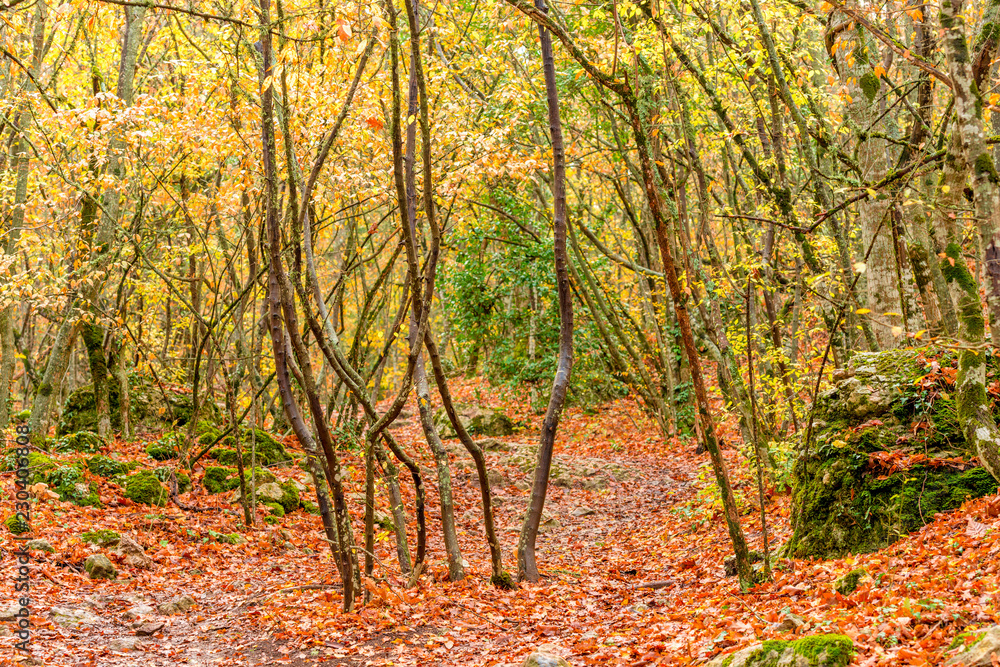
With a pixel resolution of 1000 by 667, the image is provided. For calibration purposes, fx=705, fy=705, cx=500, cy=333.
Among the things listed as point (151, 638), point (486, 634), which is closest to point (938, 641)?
point (486, 634)

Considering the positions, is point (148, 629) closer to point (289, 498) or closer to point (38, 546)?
point (38, 546)

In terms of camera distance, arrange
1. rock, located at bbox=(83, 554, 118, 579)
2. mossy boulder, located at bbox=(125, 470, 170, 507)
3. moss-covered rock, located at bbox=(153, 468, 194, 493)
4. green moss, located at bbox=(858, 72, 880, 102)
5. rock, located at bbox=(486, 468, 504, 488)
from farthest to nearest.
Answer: rock, located at bbox=(486, 468, 504, 488) → moss-covered rock, located at bbox=(153, 468, 194, 493) → mossy boulder, located at bbox=(125, 470, 170, 507) → rock, located at bbox=(83, 554, 118, 579) → green moss, located at bbox=(858, 72, 880, 102)

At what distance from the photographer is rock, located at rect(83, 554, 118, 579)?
24.5 ft

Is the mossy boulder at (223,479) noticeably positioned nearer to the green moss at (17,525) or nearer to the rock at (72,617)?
the green moss at (17,525)

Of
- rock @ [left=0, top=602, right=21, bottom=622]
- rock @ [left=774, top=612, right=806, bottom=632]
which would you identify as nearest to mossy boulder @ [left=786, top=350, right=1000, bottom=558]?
rock @ [left=774, top=612, right=806, bottom=632]

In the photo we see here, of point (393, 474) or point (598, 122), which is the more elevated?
point (598, 122)

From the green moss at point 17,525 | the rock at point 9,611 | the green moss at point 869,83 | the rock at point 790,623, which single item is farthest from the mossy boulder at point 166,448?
the green moss at point 869,83

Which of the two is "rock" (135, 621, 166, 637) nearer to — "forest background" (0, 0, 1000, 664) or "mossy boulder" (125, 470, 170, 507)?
"forest background" (0, 0, 1000, 664)

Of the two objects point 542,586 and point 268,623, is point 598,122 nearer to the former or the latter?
point 542,586

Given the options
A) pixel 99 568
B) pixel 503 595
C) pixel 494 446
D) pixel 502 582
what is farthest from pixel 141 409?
pixel 503 595

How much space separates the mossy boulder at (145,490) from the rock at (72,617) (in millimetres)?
3472

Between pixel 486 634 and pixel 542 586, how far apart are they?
1517 mm

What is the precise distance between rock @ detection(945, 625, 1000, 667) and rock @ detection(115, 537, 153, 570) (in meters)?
7.82

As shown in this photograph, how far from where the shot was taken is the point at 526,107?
504 inches
